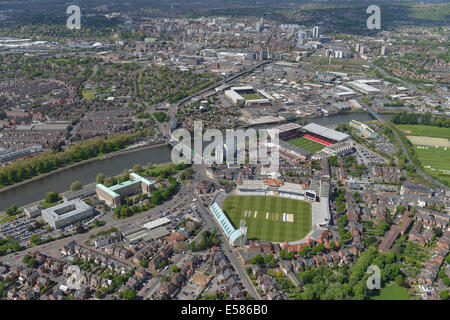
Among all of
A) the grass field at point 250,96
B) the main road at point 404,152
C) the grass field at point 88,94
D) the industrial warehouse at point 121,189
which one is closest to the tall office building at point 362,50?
the main road at point 404,152

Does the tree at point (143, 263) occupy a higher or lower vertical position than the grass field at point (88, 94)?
lower

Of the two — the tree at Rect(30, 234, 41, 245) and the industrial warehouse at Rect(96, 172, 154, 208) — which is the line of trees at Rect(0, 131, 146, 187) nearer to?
the industrial warehouse at Rect(96, 172, 154, 208)

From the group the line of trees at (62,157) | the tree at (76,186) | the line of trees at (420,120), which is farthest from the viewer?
the line of trees at (420,120)

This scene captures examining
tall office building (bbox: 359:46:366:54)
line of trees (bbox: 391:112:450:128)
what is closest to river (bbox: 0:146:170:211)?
line of trees (bbox: 391:112:450:128)

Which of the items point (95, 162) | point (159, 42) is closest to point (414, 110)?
point (95, 162)

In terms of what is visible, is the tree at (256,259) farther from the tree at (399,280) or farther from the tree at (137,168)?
the tree at (137,168)

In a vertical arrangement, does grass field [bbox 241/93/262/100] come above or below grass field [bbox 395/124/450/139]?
above

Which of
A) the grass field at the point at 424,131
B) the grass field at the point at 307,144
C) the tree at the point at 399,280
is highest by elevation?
the grass field at the point at 424,131

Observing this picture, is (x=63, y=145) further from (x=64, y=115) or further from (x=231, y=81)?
(x=231, y=81)
